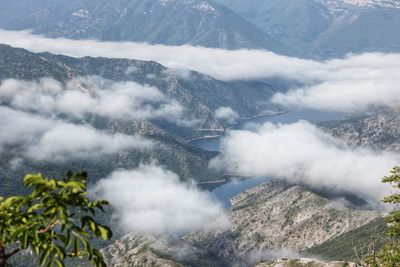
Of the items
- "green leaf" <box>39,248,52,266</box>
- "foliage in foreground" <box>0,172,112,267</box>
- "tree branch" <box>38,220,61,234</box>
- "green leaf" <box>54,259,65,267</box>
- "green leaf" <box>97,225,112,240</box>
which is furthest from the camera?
"green leaf" <box>97,225,112,240</box>

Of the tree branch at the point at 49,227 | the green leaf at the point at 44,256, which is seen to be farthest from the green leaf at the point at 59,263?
the tree branch at the point at 49,227

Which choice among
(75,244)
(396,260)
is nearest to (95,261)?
(75,244)

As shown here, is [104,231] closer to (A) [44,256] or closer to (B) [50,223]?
(B) [50,223]

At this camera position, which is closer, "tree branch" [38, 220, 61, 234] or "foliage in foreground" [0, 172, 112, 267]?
"foliage in foreground" [0, 172, 112, 267]

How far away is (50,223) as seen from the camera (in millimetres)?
17953

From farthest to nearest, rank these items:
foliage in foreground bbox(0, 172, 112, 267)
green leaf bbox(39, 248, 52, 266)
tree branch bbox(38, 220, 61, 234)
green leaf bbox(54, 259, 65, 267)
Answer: tree branch bbox(38, 220, 61, 234) → foliage in foreground bbox(0, 172, 112, 267) → green leaf bbox(54, 259, 65, 267) → green leaf bbox(39, 248, 52, 266)

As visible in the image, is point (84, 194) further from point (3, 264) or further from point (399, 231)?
point (399, 231)

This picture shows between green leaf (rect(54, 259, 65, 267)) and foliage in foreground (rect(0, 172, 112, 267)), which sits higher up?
foliage in foreground (rect(0, 172, 112, 267))

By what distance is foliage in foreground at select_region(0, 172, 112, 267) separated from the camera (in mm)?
17266

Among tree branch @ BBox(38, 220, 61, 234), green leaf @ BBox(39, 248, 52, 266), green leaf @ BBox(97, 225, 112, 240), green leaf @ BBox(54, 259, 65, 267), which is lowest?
green leaf @ BBox(54, 259, 65, 267)

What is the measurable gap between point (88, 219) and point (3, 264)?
2.93 m

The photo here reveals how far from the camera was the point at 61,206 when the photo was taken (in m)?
17.6

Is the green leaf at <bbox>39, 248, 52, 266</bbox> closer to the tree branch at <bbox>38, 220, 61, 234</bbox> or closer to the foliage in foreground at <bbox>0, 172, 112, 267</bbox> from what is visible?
the foliage in foreground at <bbox>0, 172, 112, 267</bbox>

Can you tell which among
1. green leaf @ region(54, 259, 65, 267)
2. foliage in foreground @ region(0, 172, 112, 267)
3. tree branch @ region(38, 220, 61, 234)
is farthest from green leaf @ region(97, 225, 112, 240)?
green leaf @ region(54, 259, 65, 267)
